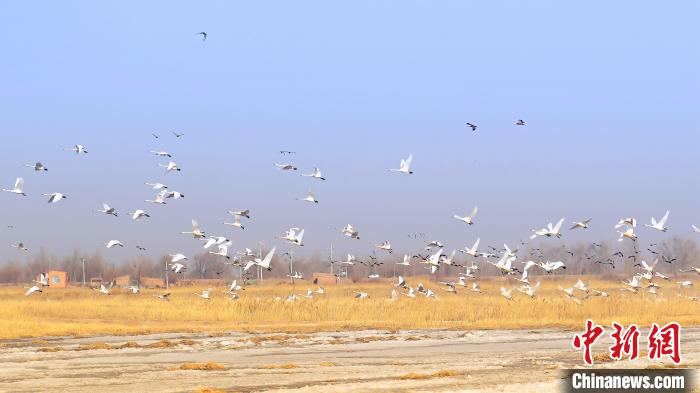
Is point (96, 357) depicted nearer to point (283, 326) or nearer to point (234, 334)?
point (234, 334)

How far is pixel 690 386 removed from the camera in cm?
2688

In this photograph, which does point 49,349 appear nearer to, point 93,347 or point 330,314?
point 93,347

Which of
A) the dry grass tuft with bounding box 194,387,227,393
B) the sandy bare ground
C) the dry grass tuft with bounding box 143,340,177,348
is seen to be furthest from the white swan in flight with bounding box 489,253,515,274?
the dry grass tuft with bounding box 194,387,227,393

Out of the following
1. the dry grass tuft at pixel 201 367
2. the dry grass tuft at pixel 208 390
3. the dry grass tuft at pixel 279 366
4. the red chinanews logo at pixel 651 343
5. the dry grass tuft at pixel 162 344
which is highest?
the red chinanews logo at pixel 651 343

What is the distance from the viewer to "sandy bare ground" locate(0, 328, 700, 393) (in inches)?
1126

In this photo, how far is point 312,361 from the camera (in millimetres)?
36938

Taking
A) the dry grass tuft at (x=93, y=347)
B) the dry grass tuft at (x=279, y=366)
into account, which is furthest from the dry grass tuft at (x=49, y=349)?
the dry grass tuft at (x=279, y=366)

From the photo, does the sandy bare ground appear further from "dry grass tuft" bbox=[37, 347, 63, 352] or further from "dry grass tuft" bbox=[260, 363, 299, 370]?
"dry grass tuft" bbox=[260, 363, 299, 370]

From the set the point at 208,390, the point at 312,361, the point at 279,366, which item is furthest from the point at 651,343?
the point at 208,390

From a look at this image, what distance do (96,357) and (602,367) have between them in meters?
17.2

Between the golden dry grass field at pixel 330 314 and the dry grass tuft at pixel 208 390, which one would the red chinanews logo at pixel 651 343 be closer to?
the dry grass tuft at pixel 208 390

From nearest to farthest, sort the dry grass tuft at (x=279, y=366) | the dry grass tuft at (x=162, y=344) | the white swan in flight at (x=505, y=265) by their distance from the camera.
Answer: the dry grass tuft at (x=279, y=366)
the dry grass tuft at (x=162, y=344)
the white swan in flight at (x=505, y=265)

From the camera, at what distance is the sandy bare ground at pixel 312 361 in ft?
93.9

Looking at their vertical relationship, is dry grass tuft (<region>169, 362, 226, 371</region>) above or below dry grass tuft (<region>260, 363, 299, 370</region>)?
above
